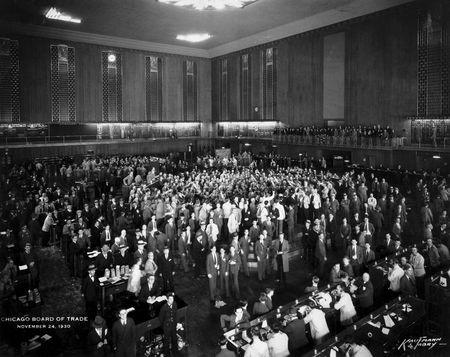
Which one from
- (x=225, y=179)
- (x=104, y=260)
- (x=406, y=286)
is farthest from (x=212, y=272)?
(x=225, y=179)

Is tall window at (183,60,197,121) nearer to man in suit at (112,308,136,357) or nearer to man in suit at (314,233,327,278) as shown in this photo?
man in suit at (314,233,327,278)

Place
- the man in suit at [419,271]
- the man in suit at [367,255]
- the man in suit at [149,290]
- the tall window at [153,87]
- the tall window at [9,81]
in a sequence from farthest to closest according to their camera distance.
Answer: the tall window at [153,87] → the tall window at [9,81] → the man in suit at [367,255] → the man in suit at [419,271] → the man in suit at [149,290]

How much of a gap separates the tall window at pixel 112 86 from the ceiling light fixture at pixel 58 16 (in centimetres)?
643

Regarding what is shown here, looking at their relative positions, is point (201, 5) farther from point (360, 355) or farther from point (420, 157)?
point (360, 355)

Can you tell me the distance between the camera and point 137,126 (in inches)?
1689

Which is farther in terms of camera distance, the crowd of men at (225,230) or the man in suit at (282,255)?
the man in suit at (282,255)

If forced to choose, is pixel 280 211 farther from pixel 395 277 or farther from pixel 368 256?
pixel 395 277

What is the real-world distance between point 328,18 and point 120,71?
22.0 metres

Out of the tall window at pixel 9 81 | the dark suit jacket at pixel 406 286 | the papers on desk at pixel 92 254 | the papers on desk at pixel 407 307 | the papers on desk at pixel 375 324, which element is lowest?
the papers on desk at pixel 375 324

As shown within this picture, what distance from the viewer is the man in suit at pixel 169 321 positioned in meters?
7.73

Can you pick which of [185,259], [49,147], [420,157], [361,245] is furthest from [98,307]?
[49,147]

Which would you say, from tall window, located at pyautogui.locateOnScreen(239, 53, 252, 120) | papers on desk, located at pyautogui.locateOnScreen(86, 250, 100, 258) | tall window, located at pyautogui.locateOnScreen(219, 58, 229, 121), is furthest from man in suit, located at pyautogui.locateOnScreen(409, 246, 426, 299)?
tall window, located at pyautogui.locateOnScreen(219, 58, 229, 121)

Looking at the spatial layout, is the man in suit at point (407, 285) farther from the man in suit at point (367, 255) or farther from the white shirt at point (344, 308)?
the white shirt at point (344, 308)
